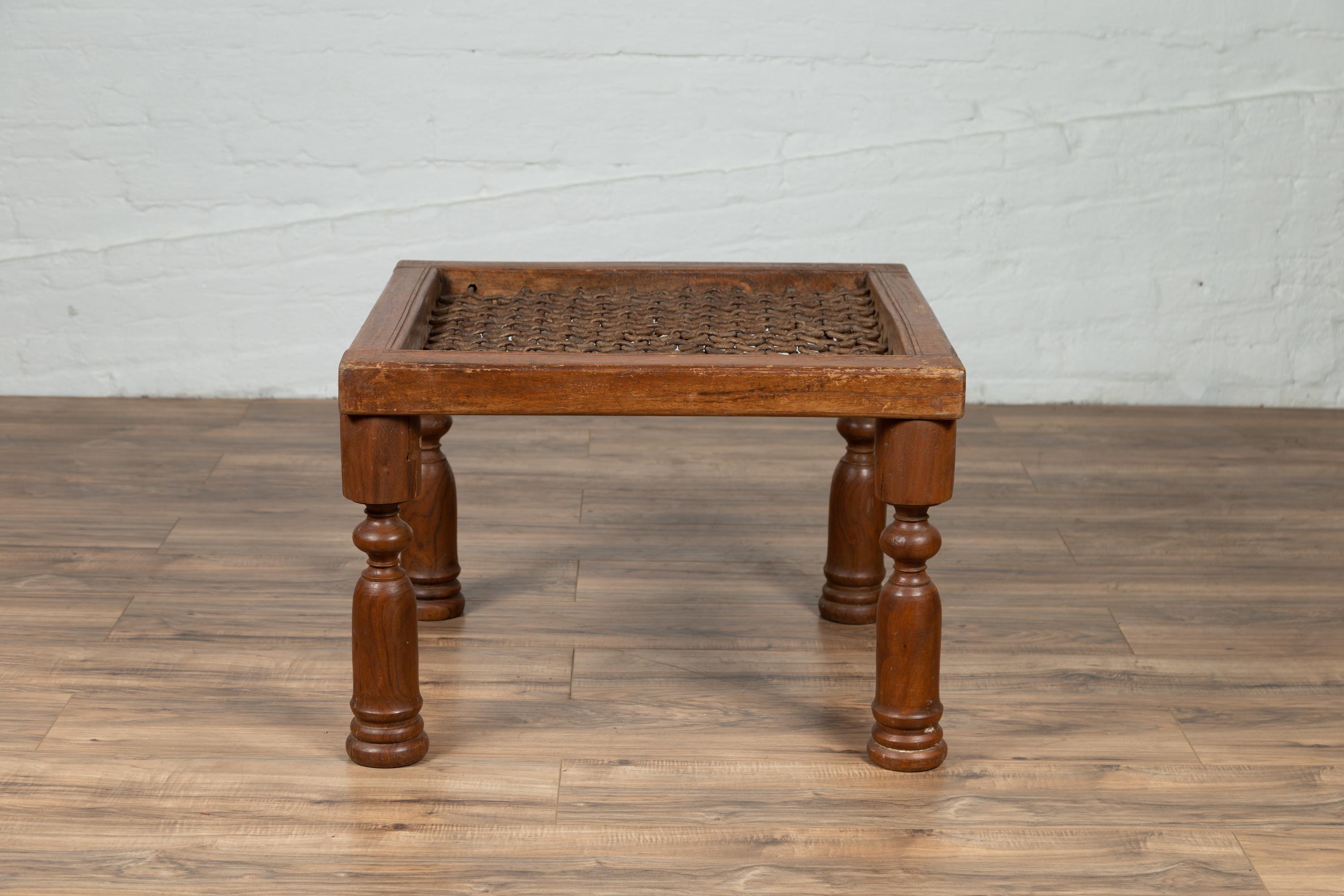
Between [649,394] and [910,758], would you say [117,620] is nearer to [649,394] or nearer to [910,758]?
[649,394]

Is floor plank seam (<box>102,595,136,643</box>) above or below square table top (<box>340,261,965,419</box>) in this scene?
below

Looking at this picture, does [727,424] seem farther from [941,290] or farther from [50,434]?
[50,434]

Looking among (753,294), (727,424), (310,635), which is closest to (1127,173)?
(727,424)

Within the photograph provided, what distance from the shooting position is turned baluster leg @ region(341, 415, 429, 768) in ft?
5.55

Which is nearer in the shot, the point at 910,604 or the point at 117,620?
the point at 910,604

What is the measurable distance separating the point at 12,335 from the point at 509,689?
2036mm

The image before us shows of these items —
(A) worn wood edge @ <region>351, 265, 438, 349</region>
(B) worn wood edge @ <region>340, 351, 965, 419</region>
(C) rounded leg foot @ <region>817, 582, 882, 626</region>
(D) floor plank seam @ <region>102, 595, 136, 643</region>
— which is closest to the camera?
(B) worn wood edge @ <region>340, 351, 965, 419</region>

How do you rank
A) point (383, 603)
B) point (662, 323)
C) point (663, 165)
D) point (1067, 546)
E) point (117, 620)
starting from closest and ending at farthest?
point (383, 603)
point (662, 323)
point (117, 620)
point (1067, 546)
point (663, 165)

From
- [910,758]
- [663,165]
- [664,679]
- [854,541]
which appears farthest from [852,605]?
[663,165]

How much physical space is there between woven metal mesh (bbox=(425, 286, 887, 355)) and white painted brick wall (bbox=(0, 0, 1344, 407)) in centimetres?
124

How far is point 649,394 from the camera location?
1.68m

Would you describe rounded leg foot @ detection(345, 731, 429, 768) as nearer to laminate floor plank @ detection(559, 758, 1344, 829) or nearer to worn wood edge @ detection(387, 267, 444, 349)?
laminate floor plank @ detection(559, 758, 1344, 829)

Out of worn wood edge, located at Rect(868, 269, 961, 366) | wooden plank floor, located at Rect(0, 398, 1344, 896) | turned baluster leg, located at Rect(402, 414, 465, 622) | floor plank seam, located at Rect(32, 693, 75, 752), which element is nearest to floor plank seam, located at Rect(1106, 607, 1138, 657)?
wooden plank floor, located at Rect(0, 398, 1344, 896)

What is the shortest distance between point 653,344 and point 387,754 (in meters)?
0.60
